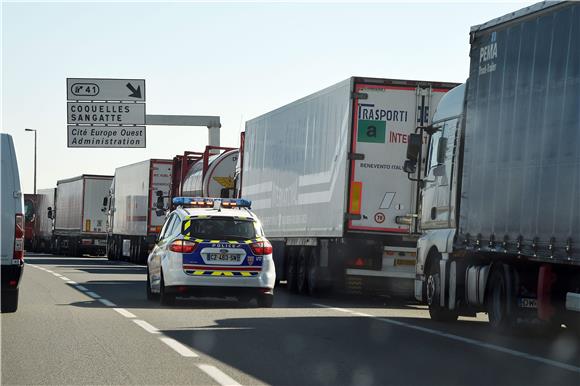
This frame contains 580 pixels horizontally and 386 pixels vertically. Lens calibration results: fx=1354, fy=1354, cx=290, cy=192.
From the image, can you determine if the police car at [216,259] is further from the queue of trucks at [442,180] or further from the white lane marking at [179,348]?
the white lane marking at [179,348]

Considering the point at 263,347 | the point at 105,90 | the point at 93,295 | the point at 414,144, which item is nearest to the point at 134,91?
the point at 105,90

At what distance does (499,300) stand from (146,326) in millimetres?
4342

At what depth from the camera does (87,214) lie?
2408 inches

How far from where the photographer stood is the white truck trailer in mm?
47719

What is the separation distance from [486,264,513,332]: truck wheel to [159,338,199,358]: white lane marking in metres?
4.04

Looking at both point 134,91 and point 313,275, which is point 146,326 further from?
point 134,91

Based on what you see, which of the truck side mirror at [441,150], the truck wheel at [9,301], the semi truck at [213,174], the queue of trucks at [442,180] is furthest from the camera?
the semi truck at [213,174]

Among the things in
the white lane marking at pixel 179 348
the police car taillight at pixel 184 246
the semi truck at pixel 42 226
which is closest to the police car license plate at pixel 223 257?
the police car taillight at pixel 184 246

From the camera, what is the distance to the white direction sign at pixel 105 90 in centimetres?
4559

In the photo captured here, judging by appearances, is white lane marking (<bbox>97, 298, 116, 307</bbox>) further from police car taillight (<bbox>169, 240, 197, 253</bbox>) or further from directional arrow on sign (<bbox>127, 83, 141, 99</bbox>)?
directional arrow on sign (<bbox>127, 83, 141, 99</bbox>)

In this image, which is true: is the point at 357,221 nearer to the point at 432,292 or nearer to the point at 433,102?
the point at 433,102

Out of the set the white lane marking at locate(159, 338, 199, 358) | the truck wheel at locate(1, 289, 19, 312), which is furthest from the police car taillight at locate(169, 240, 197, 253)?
the white lane marking at locate(159, 338, 199, 358)

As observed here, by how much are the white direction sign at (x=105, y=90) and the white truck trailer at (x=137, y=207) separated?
2.64 m

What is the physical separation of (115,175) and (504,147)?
41764 millimetres
